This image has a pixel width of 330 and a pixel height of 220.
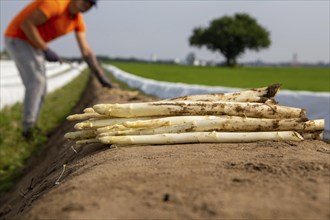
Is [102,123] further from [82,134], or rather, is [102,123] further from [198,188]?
[198,188]

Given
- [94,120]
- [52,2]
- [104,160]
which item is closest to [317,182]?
[104,160]

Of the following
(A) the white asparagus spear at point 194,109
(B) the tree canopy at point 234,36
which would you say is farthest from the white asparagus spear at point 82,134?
(B) the tree canopy at point 234,36

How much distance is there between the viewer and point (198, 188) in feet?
7.08

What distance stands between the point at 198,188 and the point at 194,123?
3.73 feet

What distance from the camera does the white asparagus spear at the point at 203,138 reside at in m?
3.24

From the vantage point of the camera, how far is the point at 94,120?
11.5 feet

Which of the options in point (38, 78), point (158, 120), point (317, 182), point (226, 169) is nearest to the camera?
point (317, 182)

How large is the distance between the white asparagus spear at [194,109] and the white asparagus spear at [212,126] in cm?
10

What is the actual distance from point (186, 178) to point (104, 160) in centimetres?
78

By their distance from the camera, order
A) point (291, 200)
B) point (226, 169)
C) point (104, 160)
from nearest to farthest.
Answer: point (291, 200) → point (226, 169) → point (104, 160)

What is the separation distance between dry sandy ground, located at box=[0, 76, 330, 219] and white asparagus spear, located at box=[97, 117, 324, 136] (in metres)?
0.37

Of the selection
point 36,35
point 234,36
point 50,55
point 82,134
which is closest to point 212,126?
point 82,134

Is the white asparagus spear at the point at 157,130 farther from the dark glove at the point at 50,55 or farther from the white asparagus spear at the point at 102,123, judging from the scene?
the dark glove at the point at 50,55

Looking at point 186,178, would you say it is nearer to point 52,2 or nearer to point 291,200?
point 291,200
